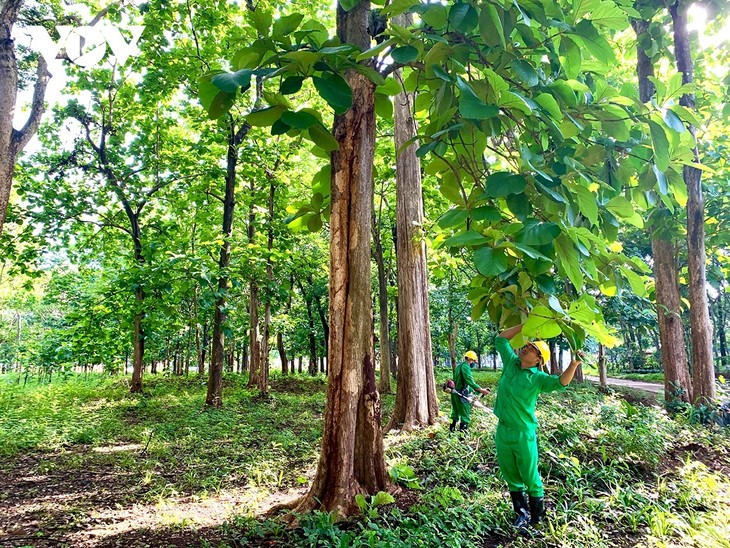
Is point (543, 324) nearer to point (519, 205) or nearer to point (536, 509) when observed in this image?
point (519, 205)

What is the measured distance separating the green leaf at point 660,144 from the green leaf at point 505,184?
602 mm

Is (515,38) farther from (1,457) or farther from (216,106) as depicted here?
(1,457)

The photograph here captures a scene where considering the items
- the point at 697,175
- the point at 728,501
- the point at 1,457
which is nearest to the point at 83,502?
the point at 1,457

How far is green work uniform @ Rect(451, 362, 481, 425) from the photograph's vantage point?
24.5ft

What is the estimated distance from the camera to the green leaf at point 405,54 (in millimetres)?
2035

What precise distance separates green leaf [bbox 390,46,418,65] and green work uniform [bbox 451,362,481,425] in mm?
6363

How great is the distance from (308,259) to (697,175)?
37.8ft

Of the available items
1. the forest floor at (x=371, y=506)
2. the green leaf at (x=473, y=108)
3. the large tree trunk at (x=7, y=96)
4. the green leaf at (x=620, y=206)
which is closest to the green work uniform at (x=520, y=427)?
the forest floor at (x=371, y=506)

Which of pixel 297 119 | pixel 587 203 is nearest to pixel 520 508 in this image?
pixel 587 203

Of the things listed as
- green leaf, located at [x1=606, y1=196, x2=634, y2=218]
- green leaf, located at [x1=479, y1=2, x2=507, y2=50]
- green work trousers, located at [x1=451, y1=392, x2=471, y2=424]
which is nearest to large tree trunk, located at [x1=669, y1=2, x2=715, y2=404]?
green work trousers, located at [x1=451, y1=392, x2=471, y2=424]

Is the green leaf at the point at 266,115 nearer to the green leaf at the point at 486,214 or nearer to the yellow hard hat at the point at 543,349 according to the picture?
the green leaf at the point at 486,214

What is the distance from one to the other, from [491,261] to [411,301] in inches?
224

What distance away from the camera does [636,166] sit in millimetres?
2225

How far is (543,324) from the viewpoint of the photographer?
189cm
